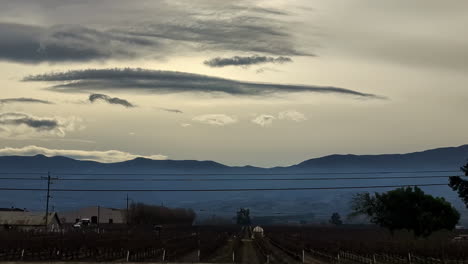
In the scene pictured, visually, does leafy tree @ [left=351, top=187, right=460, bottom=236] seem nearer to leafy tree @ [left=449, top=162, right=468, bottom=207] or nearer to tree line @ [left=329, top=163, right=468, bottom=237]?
tree line @ [left=329, top=163, right=468, bottom=237]

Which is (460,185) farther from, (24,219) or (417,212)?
(24,219)

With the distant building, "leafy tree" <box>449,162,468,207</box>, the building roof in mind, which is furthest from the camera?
the building roof

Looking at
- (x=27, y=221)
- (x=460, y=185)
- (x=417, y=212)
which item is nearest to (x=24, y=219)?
(x=27, y=221)

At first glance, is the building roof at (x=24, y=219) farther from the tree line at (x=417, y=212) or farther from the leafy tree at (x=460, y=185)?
the leafy tree at (x=460, y=185)

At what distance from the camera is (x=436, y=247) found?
83.4 metres

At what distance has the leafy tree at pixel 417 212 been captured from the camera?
12475 cm

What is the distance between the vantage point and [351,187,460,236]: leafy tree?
409 ft

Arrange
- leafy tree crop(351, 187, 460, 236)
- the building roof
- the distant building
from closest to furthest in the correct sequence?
leafy tree crop(351, 187, 460, 236)
the distant building
the building roof

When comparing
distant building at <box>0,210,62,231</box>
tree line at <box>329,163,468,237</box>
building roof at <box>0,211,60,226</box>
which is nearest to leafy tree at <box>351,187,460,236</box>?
tree line at <box>329,163,468,237</box>

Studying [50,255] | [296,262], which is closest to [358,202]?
[296,262]

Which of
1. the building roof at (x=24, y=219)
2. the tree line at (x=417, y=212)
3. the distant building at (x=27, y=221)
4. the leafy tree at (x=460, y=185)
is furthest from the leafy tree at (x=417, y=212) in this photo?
the building roof at (x=24, y=219)

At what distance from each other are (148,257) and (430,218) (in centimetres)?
6017

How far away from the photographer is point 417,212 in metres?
127

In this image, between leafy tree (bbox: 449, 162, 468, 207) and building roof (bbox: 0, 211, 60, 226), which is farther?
building roof (bbox: 0, 211, 60, 226)
